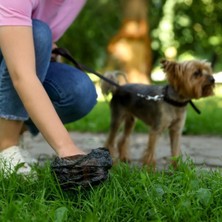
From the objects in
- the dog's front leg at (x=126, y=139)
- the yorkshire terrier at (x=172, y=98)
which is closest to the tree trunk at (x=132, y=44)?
the dog's front leg at (x=126, y=139)

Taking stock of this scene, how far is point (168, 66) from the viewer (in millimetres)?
4762

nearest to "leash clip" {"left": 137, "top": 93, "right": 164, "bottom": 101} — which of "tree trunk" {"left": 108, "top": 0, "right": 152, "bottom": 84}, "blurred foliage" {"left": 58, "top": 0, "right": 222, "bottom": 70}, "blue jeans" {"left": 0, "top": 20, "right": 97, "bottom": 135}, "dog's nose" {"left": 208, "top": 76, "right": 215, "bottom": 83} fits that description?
"dog's nose" {"left": 208, "top": 76, "right": 215, "bottom": 83}

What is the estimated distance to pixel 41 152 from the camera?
514 centimetres

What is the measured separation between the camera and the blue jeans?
3.22 m

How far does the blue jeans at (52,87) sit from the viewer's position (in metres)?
3.22

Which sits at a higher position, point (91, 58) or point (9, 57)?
point (9, 57)

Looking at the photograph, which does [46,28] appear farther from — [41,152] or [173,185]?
[41,152]

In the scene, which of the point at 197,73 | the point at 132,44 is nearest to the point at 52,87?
the point at 197,73

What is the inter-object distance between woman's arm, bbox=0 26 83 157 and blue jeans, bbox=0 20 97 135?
1.07 feet

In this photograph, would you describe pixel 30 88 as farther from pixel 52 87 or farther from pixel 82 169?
pixel 52 87

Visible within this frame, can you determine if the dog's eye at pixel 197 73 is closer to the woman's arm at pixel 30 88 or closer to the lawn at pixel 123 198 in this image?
the lawn at pixel 123 198

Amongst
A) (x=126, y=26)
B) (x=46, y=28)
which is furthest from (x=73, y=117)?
(x=126, y=26)

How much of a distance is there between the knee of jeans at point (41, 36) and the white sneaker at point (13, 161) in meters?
0.58

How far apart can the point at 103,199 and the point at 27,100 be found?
0.60m
